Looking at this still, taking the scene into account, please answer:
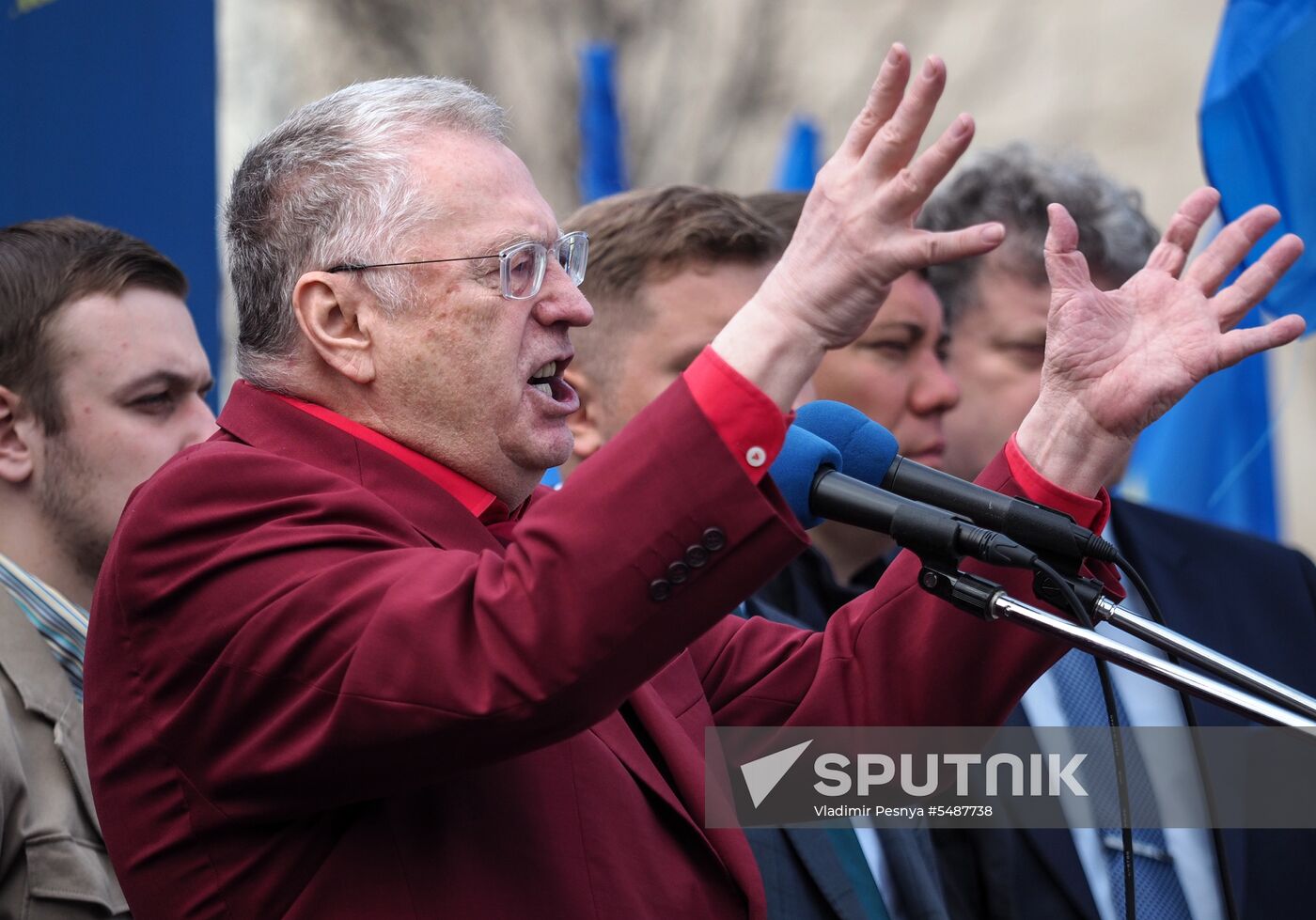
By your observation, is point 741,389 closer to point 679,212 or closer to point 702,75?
point 679,212

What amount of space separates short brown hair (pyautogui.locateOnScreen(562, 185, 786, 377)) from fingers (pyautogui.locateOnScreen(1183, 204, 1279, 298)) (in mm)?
1419

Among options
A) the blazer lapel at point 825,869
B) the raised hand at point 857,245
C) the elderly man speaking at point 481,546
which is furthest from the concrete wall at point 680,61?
the raised hand at point 857,245

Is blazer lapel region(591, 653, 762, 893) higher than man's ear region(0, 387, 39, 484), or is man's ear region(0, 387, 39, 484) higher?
Result: man's ear region(0, 387, 39, 484)

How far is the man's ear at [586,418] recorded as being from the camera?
383cm

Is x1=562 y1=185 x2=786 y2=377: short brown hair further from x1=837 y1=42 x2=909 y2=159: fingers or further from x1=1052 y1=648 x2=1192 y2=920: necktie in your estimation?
x1=837 y1=42 x2=909 y2=159: fingers

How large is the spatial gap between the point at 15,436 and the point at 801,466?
202cm

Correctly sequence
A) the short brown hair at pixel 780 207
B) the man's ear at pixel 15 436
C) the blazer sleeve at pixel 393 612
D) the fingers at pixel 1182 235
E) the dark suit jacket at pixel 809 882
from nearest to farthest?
the blazer sleeve at pixel 393 612 < the fingers at pixel 1182 235 < the dark suit jacket at pixel 809 882 < the man's ear at pixel 15 436 < the short brown hair at pixel 780 207

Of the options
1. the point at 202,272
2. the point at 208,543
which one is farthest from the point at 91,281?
the point at 208,543

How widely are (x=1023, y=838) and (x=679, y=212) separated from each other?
159cm

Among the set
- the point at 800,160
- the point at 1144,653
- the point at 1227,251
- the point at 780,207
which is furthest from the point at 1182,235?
the point at 800,160

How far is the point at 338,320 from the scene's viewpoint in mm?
2398

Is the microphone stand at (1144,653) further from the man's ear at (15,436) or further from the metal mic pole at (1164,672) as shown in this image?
the man's ear at (15,436)

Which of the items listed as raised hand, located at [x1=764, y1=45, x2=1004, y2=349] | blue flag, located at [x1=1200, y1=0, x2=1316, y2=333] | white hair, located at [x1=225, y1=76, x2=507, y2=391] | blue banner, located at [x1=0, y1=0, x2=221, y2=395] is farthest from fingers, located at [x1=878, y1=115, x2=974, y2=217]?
blue flag, located at [x1=1200, y1=0, x2=1316, y2=333]

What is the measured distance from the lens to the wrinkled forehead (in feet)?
7.70
